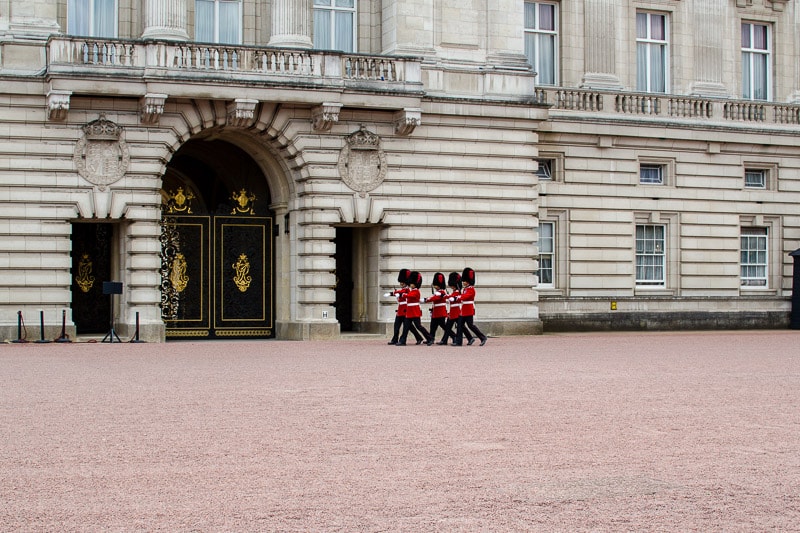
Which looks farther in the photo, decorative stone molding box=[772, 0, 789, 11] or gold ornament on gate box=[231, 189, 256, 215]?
decorative stone molding box=[772, 0, 789, 11]

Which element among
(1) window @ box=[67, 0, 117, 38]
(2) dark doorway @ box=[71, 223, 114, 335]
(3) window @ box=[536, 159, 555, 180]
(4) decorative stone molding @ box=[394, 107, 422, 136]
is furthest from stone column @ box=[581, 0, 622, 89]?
(2) dark doorway @ box=[71, 223, 114, 335]

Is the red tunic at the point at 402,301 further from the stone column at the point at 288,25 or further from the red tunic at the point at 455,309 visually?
the stone column at the point at 288,25

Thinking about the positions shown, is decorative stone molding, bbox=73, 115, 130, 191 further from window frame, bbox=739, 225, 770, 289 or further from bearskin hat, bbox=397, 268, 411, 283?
window frame, bbox=739, 225, 770, 289

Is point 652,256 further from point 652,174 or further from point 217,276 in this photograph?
point 217,276

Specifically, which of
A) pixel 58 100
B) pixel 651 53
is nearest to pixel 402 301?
pixel 58 100

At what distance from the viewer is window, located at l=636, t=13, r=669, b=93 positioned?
117ft

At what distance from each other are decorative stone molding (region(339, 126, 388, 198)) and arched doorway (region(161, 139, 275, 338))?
2285mm

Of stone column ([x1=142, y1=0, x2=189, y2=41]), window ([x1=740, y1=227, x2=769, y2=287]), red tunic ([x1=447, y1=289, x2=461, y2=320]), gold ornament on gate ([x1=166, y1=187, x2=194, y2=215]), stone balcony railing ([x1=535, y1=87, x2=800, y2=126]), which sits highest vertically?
stone column ([x1=142, y1=0, x2=189, y2=41])

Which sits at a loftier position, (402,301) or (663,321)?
(402,301)

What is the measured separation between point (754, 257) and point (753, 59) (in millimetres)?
5238

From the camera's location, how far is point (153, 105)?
27641mm

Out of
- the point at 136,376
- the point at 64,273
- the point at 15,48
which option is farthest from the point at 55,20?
the point at 136,376

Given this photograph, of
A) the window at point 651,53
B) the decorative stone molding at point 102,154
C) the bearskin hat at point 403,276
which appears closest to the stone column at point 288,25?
the decorative stone molding at point 102,154

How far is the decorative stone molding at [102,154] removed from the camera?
91.4 feet
